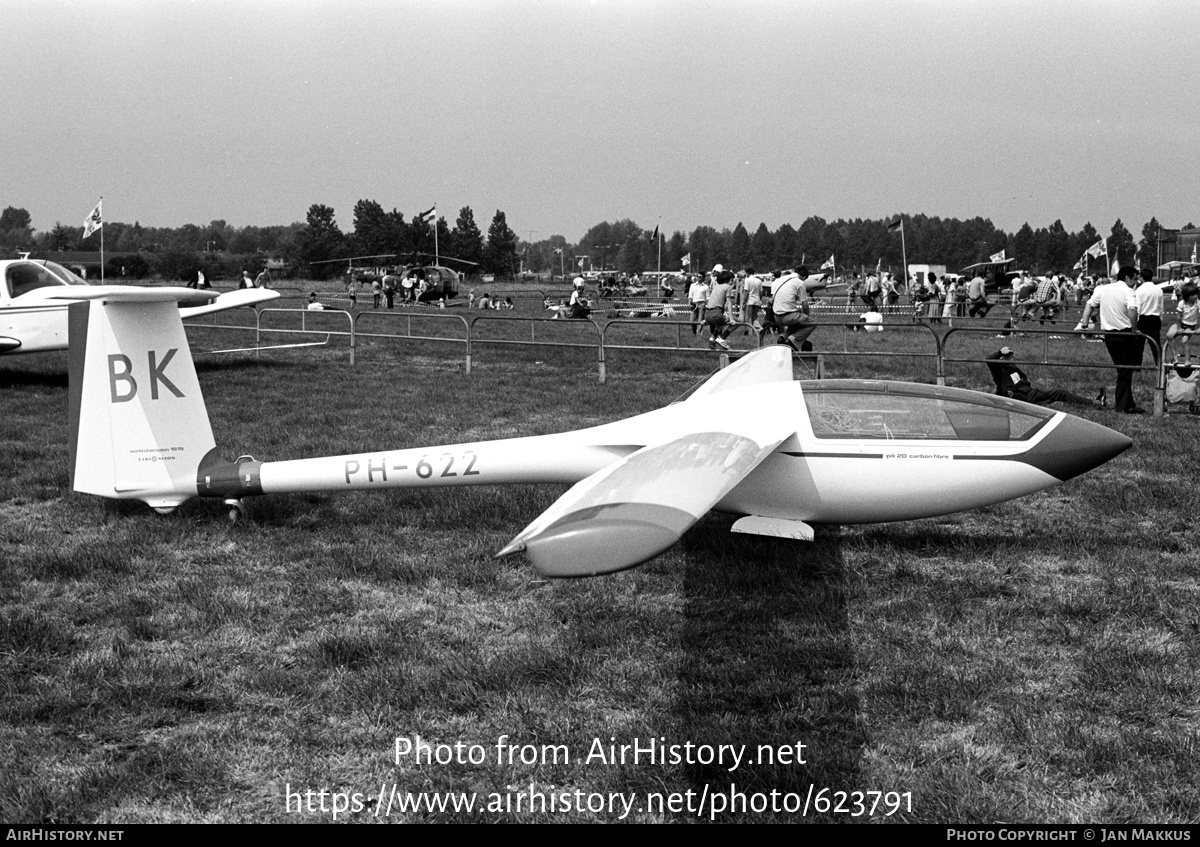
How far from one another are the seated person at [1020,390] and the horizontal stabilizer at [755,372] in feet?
17.3

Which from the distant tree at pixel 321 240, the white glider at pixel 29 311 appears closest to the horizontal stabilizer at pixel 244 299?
the white glider at pixel 29 311

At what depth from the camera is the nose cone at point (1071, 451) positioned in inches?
278

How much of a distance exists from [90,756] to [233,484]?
350 cm

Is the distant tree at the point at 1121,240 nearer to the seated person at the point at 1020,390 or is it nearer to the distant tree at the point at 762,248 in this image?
the distant tree at the point at 762,248

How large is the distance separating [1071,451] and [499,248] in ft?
396

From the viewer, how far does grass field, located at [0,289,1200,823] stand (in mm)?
4324

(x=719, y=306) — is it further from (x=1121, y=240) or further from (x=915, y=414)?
(x=1121, y=240)

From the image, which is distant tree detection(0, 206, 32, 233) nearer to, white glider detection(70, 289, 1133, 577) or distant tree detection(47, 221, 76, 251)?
distant tree detection(47, 221, 76, 251)

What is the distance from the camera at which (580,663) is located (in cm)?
554

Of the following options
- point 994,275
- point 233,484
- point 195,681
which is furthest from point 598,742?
point 994,275

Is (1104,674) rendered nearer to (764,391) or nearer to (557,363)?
(764,391)

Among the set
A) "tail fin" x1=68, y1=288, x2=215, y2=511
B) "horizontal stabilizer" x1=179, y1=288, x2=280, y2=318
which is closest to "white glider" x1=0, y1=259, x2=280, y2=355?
"horizontal stabilizer" x1=179, y1=288, x2=280, y2=318

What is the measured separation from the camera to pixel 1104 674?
5.32 m
